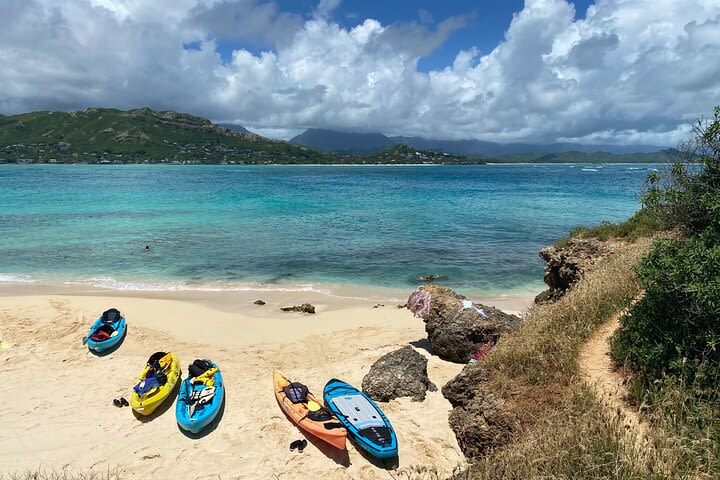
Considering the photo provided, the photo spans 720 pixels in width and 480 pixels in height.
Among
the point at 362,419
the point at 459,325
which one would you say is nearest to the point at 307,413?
the point at 362,419

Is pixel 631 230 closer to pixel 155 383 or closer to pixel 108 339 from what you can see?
pixel 155 383

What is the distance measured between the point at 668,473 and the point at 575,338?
139 inches

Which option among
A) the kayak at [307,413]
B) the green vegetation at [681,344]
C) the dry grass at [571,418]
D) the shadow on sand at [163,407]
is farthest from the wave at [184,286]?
the green vegetation at [681,344]

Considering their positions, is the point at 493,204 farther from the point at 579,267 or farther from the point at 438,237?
the point at 579,267

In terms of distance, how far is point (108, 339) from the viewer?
12938 mm

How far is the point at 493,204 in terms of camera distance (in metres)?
53.9

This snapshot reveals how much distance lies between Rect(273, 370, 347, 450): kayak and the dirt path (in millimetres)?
4847

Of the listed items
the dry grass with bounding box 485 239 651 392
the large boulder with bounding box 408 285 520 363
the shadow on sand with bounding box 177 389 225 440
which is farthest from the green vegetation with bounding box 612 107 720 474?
the shadow on sand with bounding box 177 389 225 440

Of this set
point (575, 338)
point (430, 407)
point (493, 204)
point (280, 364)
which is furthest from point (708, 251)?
point (493, 204)

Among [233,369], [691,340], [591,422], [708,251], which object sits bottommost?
[233,369]

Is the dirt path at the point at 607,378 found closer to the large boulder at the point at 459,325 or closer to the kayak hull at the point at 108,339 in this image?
the large boulder at the point at 459,325

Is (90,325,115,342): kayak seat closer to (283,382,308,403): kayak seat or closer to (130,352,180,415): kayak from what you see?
(130,352,180,415): kayak

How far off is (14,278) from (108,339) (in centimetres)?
1261

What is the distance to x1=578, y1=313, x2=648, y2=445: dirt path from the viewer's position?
545cm
